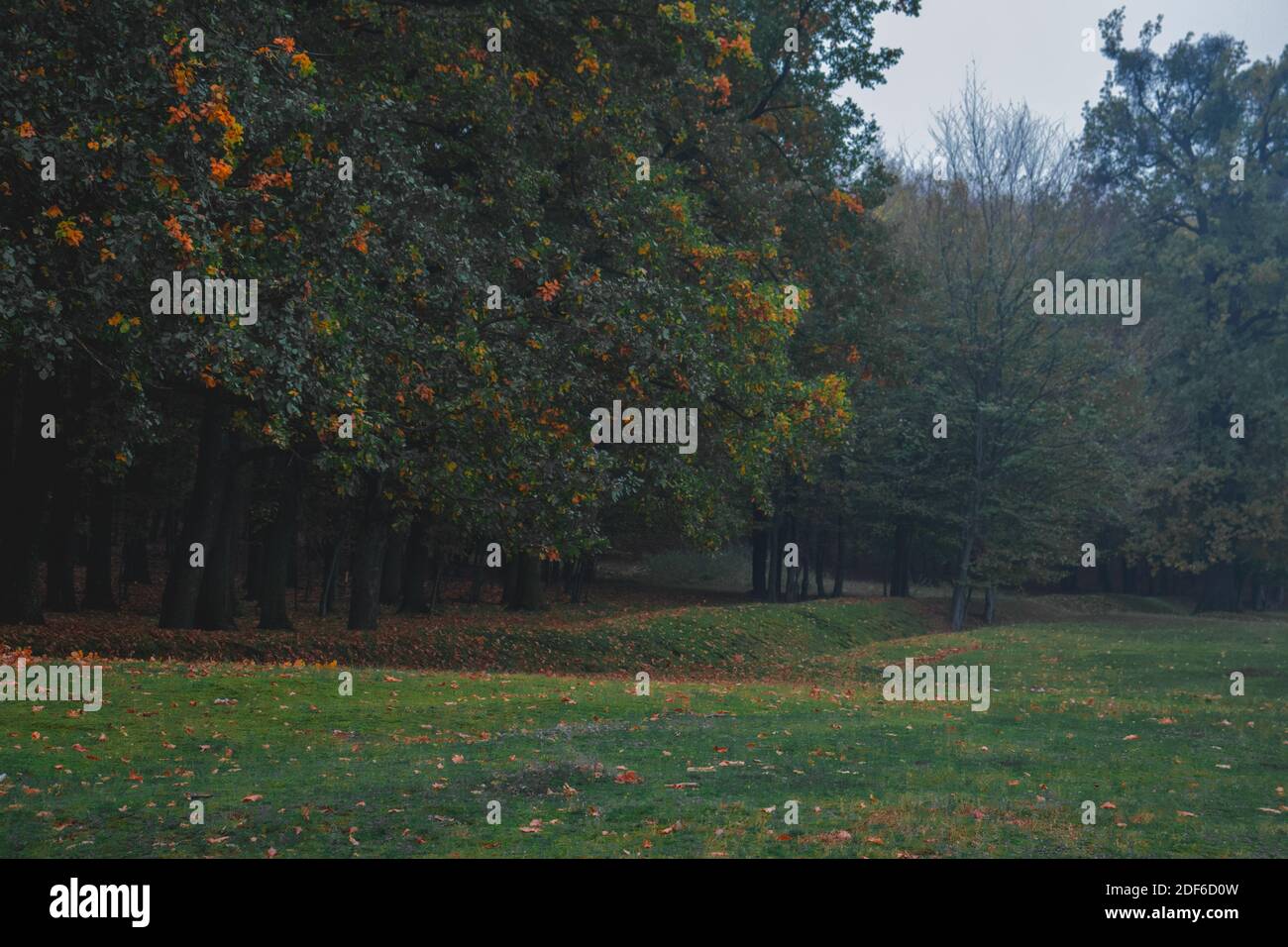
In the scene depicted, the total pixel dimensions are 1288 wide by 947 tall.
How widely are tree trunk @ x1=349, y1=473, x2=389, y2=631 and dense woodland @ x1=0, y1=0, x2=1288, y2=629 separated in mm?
145

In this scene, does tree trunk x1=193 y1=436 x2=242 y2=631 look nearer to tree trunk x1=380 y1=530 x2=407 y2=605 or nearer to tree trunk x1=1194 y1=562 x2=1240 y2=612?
tree trunk x1=380 y1=530 x2=407 y2=605

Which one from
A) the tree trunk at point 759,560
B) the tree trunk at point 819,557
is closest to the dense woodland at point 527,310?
the tree trunk at point 759,560

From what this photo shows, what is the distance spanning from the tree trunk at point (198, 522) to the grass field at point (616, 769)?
18.8 feet

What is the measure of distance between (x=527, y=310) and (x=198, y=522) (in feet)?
27.4

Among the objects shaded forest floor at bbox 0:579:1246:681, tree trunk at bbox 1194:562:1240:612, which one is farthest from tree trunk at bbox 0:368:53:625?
tree trunk at bbox 1194:562:1240:612

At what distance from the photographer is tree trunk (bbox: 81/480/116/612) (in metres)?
32.7

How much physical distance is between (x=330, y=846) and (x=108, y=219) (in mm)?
7943

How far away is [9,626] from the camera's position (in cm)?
2200

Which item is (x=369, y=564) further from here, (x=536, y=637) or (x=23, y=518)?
(x=23, y=518)

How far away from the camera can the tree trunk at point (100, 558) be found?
32.7m

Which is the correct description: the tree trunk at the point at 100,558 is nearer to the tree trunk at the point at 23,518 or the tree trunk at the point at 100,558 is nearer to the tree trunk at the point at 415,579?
the tree trunk at the point at 23,518

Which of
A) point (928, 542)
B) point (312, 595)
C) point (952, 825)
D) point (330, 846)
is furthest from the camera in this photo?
point (928, 542)
